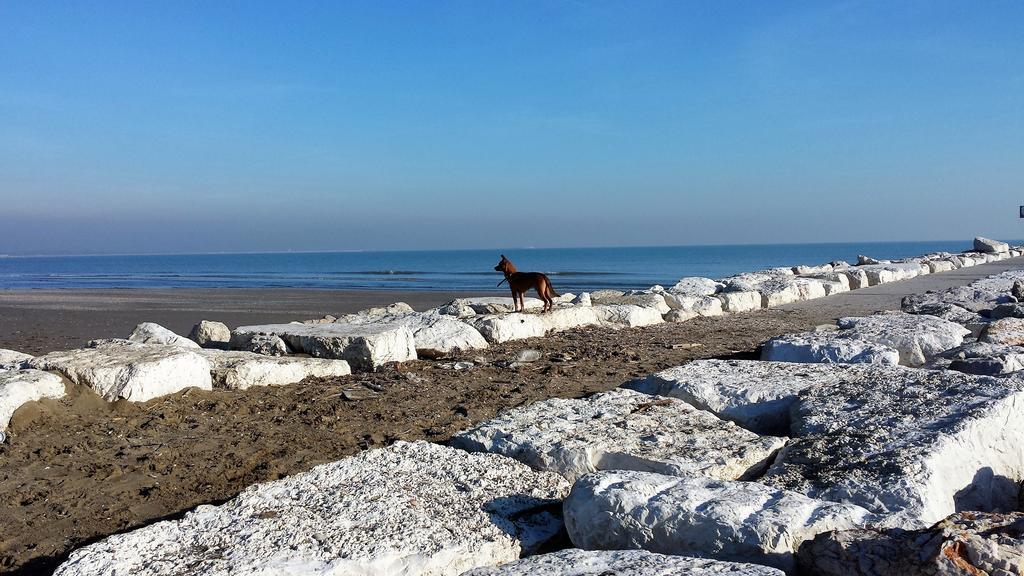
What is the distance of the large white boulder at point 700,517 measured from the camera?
2271 mm

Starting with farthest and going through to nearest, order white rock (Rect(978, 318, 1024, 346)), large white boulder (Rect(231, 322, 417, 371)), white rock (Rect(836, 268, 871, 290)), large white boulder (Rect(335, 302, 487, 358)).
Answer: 1. white rock (Rect(836, 268, 871, 290))
2. large white boulder (Rect(335, 302, 487, 358))
3. large white boulder (Rect(231, 322, 417, 371))
4. white rock (Rect(978, 318, 1024, 346))

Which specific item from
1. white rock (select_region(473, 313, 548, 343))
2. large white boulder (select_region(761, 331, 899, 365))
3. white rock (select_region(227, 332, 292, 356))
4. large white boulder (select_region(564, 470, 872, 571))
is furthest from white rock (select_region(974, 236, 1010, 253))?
large white boulder (select_region(564, 470, 872, 571))

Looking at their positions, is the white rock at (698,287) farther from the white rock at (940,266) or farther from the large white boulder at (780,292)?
the white rock at (940,266)

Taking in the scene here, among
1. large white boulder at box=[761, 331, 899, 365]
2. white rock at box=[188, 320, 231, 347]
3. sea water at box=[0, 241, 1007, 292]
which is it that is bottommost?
sea water at box=[0, 241, 1007, 292]

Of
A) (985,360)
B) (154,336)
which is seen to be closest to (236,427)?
(154,336)

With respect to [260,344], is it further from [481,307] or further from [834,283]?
[834,283]

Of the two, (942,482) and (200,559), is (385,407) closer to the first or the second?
(200,559)

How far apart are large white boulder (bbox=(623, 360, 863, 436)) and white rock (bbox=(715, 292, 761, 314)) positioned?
621 centimetres

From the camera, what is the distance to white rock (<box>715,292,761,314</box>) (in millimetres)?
10695

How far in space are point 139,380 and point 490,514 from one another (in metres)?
3.09

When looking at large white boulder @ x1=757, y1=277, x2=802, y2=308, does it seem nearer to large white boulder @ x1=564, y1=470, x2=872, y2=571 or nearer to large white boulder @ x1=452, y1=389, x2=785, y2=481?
large white boulder @ x1=452, y1=389, x2=785, y2=481

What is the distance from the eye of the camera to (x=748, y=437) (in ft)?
11.0

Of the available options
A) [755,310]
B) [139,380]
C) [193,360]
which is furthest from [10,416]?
[755,310]

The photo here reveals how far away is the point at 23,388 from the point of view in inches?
175
